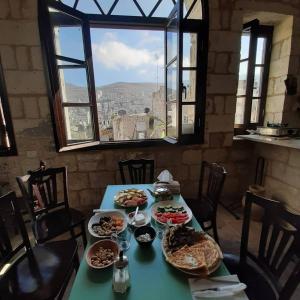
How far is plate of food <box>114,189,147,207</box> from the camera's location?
140cm

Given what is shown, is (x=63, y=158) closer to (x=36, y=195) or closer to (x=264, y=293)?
(x=36, y=195)

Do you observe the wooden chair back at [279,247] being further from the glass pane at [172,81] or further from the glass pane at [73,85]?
the glass pane at [73,85]

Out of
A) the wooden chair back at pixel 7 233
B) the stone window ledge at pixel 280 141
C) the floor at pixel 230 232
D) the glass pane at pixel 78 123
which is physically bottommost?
the floor at pixel 230 232

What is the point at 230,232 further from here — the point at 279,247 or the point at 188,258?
the point at 188,258

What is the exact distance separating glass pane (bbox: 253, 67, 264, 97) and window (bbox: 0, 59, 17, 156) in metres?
3.21

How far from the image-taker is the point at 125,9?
91.3 inches

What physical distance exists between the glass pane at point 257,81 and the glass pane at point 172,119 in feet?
4.38

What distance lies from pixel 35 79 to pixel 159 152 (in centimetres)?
167

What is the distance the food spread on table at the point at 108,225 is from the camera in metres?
1.09

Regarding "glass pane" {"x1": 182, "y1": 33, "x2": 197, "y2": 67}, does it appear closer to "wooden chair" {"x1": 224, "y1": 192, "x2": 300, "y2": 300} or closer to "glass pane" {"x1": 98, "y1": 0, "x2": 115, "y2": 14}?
"glass pane" {"x1": 98, "y1": 0, "x2": 115, "y2": 14}

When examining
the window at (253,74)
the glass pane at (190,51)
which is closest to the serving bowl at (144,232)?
the glass pane at (190,51)

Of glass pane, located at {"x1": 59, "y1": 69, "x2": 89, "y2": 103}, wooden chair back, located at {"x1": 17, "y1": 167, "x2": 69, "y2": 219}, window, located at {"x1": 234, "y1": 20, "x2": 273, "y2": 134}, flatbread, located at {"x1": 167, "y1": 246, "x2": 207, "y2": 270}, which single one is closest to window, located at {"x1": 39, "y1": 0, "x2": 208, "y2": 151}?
glass pane, located at {"x1": 59, "y1": 69, "x2": 89, "y2": 103}

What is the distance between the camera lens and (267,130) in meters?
2.38

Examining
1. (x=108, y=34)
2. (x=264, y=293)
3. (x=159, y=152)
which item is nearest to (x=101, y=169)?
(x=159, y=152)
